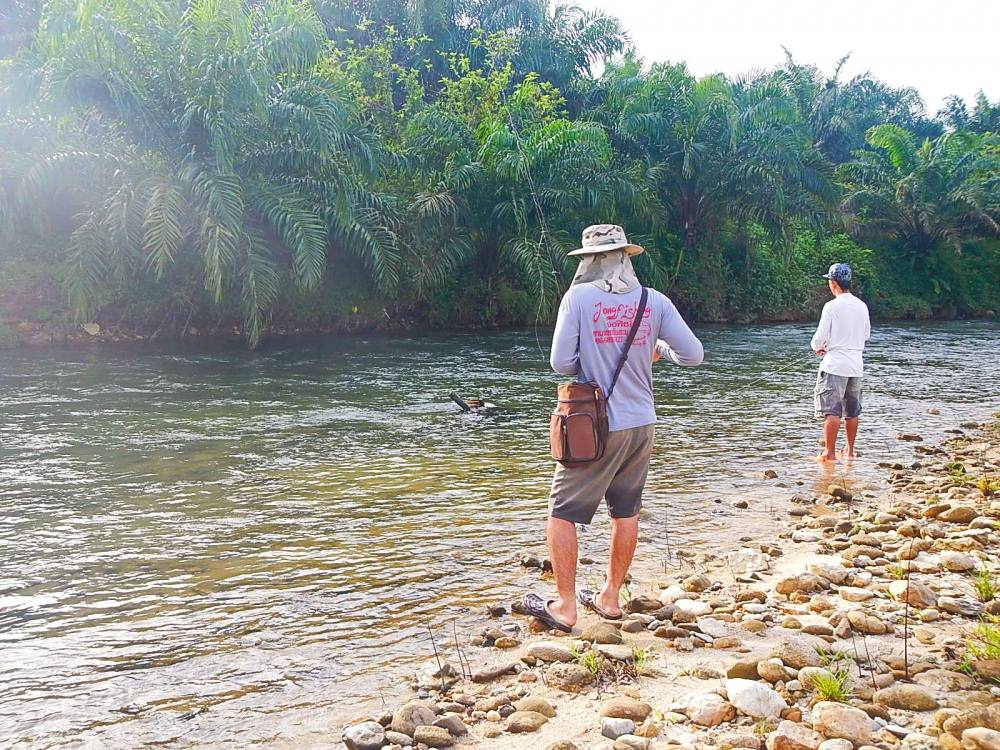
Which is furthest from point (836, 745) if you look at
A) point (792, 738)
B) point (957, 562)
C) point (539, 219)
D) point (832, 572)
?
point (539, 219)

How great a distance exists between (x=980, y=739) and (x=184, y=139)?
15.1m

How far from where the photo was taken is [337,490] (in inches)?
250

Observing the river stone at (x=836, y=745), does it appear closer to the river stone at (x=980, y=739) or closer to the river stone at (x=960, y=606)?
the river stone at (x=980, y=739)

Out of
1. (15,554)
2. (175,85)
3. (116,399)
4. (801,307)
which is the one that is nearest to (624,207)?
(801,307)

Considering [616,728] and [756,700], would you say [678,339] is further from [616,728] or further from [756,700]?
[616,728]

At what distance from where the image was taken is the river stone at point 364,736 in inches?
109

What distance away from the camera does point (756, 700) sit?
279cm

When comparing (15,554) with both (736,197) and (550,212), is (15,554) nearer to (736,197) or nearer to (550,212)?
(550,212)

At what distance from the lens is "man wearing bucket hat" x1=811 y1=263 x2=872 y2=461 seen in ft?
23.5

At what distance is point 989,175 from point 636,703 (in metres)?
30.5

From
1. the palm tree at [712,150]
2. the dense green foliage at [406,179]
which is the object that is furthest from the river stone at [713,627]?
the palm tree at [712,150]

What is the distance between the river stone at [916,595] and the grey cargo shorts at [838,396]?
11.8 ft

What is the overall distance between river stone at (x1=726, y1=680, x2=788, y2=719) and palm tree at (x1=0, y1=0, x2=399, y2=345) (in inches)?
499

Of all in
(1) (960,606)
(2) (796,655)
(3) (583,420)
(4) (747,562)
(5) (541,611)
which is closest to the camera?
(2) (796,655)
